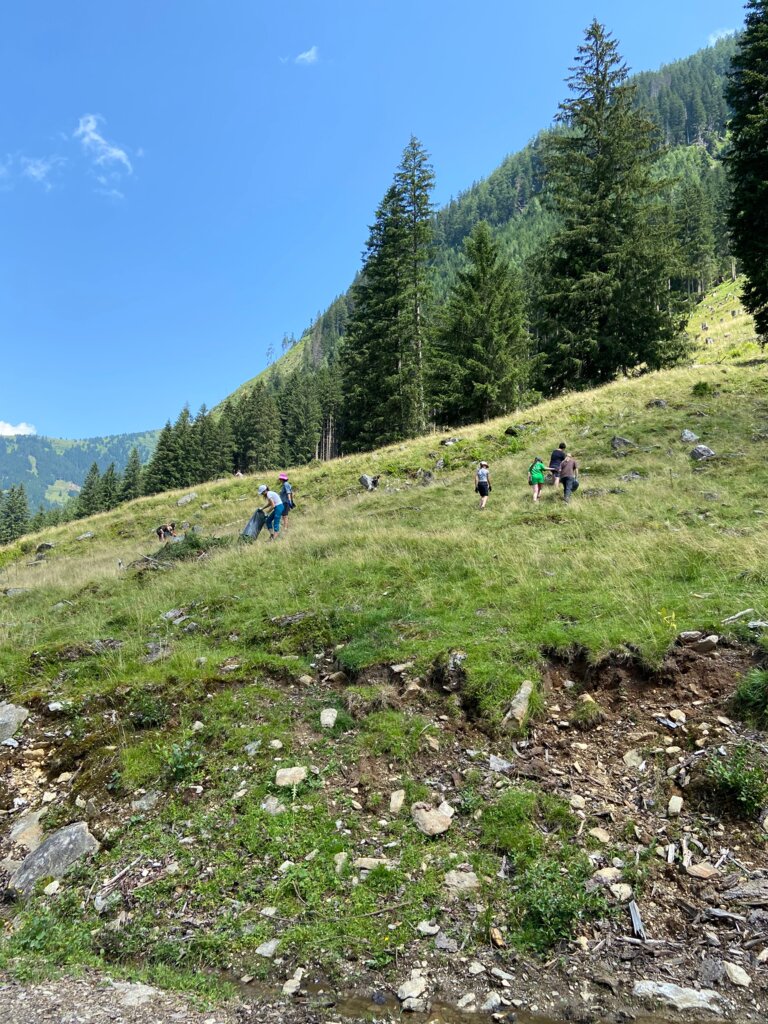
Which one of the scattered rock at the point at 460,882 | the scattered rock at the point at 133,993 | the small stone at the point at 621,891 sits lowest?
the small stone at the point at 621,891

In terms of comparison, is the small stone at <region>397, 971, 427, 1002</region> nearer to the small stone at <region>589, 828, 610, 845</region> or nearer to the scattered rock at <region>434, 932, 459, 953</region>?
the scattered rock at <region>434, 932, 459, 953</region>

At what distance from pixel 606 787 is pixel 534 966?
1802 millimetres

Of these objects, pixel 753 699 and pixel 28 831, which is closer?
pixel 753 699

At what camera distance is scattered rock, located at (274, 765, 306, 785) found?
5508mm

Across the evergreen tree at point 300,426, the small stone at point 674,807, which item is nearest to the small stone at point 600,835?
the small stone at point 674,807

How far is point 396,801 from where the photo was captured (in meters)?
5.21

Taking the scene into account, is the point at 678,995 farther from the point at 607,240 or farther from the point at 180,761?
the point at 607,240

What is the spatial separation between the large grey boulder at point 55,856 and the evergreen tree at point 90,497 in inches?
3333

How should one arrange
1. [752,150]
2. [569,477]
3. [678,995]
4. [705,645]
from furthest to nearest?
[752,150]
[569,477]
[705,645]
[678,995]

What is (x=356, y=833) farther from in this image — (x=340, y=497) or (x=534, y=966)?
(x=340, y=497)

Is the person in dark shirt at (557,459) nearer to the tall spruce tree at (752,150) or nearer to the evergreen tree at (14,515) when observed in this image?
the tall spruce tree at (752,150)

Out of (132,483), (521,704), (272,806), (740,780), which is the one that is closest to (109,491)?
(132,483)

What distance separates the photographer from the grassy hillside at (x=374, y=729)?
4141mm

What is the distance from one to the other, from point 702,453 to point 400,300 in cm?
2306
